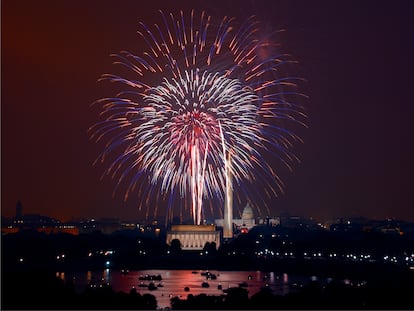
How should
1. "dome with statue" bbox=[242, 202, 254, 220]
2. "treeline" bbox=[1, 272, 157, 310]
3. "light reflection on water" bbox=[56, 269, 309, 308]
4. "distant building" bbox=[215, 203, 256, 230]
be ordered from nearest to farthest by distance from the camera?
"treeline" bbox=[1, 272, 157, 310], "light reflection on water" bbox=[56, 269, 309, 308], "distant building" bbox=[215, 203, 256, 230], "dome with statue" bbox=[242, 202, 254, 220]

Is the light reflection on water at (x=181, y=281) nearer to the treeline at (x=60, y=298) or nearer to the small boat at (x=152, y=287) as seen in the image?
the small boat at (x=152, y=287)

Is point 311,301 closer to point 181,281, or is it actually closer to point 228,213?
point 181,281

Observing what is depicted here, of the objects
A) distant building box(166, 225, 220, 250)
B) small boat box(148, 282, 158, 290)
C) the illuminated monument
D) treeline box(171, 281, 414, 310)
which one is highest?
the illuminated monument

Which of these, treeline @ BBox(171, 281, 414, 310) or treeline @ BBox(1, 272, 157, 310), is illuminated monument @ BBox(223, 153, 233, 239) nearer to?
treeline @ BBox(1, 272, 157, 310)

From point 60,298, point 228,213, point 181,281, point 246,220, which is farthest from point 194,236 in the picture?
point 60,298

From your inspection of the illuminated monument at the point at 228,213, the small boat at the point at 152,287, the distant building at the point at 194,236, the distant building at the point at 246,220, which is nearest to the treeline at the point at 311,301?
the small boat at the point at 152,287

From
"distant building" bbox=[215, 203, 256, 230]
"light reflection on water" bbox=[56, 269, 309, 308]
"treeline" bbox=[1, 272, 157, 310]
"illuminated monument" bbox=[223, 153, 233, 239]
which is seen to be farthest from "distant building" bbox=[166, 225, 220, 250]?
"treeline" bbox=[1, 272, 157, 310]

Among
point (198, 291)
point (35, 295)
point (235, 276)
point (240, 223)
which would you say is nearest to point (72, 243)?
point (235, 276)
